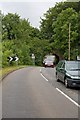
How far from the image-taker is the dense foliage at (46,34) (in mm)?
71406

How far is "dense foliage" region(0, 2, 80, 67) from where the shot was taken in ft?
234

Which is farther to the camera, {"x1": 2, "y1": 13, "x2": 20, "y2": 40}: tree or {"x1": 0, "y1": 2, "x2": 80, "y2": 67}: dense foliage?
{"x1": 2, "y1": 13, "x2": 20, "y2": 40}: tree

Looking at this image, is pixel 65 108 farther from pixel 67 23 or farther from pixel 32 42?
pixel 32 42

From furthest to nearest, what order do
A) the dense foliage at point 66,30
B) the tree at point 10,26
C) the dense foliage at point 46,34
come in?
1. the tree at point 10,26
2. the dense foliage at point 46,34
3. the dense foliage at point 66,30

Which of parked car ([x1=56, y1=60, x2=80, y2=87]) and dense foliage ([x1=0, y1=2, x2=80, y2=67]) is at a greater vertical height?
dense foliage ([x1=0, y1=2, x2=80, y2=67])

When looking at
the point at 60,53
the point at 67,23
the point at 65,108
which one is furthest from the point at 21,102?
the point at 60,53

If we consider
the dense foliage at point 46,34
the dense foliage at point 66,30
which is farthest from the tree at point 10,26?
the dense foliage at point 66,30

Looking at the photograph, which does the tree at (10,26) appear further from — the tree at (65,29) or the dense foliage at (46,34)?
the tree at (65,29)

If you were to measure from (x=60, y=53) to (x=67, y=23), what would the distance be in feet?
28.2

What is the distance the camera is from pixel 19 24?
291ft

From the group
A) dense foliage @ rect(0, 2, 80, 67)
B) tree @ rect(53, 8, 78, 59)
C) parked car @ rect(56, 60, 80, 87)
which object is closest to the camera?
parked car @ rect(56, 60, 80, 87)

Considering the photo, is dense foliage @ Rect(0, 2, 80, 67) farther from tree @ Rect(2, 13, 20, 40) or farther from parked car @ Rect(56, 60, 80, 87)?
parked car @ Rect(56, 60, 80, 87)

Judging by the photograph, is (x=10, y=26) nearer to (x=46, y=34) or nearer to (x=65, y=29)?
(x=46, y=34)

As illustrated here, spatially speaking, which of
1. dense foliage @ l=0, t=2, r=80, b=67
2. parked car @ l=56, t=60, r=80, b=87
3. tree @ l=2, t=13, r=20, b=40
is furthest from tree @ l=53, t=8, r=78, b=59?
parked car @ l=56, t=60, r=80, b=87
